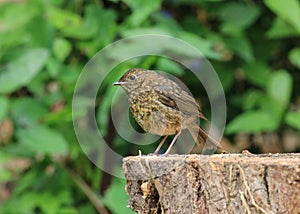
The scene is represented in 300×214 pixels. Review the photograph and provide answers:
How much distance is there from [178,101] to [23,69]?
3.85 feet

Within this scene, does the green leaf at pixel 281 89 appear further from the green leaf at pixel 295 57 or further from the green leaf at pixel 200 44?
the green leaf at pixel 200 44

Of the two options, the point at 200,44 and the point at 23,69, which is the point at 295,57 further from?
the point at 23,69

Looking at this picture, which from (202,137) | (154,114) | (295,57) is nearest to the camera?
(154,114)

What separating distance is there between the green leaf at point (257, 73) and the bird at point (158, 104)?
4.77 feet

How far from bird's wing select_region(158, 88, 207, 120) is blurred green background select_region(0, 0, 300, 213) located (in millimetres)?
824

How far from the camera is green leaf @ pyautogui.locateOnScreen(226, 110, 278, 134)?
12.8 feet

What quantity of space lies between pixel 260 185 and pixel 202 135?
2.35 feet

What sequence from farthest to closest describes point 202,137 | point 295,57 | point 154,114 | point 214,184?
point 295,57, point 202,137, point 154,114, point 214,184

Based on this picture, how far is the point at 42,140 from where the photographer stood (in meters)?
3.78

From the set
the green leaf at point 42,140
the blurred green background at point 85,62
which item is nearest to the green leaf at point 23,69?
the blurred green background at point 85,62

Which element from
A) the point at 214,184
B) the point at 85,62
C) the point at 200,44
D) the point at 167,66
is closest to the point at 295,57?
the point at 200,44

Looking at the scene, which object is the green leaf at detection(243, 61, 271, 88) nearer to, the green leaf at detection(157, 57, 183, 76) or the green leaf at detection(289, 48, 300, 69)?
the green leaf at detection(289, 48, 300, 69)

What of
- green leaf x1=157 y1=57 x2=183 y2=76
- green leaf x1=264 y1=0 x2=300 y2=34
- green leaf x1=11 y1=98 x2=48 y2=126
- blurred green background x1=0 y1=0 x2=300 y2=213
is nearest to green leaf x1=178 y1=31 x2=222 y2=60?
blurred green background x1=0 y1=0 x2=300 y2=213

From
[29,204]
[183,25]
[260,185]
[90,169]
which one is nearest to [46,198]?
[29,204]
